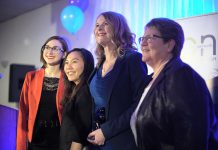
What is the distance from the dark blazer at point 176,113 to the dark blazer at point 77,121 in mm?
559

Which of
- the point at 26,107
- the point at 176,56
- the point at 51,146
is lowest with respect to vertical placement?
the point at 51,146

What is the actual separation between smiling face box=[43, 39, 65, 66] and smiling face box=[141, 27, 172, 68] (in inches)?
36.3

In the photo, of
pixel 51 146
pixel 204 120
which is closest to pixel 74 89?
pixel 51 146

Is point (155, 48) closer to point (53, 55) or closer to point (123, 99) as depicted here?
point (123, 99)

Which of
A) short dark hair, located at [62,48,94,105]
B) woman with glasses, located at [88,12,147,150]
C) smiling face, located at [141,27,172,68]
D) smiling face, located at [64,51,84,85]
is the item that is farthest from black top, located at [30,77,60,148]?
smiling face, located at [141,27,172,68]

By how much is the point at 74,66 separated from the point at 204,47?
106 centimetres

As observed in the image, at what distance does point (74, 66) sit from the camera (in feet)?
6.95

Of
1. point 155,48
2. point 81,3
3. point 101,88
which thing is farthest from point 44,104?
point 81,3

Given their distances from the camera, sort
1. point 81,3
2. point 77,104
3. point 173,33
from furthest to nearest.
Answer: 1. point 81,3
2. point 77,104
3. point 173,33

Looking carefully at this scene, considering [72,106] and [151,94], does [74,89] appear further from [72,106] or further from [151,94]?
[151,94]

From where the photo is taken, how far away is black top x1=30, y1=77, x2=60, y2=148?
7.22 feet

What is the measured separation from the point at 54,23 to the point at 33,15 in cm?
74

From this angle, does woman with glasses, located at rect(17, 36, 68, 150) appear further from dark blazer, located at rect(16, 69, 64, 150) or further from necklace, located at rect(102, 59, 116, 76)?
necklace, located at rect(102, 59, 116, 76)

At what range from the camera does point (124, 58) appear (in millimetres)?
1887
